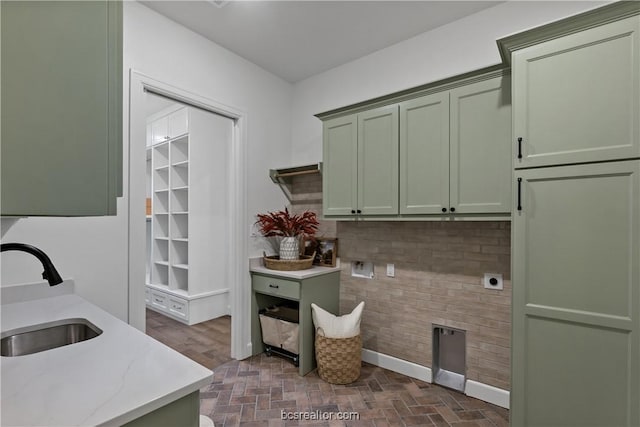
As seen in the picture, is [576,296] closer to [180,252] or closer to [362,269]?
[362,269]

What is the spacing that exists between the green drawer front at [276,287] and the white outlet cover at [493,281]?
4.72 ft

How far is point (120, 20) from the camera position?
68cm

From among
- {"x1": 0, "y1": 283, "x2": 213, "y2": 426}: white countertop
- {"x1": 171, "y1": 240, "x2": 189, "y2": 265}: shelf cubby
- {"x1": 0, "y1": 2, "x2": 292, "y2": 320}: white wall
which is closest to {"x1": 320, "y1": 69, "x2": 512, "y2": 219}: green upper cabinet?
{"x1": 0, "y1": 2, "x2": 292, "y2": 320}: white wall

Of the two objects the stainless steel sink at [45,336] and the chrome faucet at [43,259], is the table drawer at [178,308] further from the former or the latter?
the chrome faucet at [43,259]

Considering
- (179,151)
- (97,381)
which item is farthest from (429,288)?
(179,151)

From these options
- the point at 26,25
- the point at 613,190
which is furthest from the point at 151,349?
the point at 613,190

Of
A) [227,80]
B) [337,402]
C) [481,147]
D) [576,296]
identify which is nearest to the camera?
[576,296]

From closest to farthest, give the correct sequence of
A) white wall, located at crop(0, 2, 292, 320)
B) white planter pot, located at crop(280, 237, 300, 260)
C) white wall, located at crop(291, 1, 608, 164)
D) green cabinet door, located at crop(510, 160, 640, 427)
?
green cabinet door, located at crop(510, 160, 640, 427) → white wall, located at crop(0, 2, 292, 320) → white wall, located at crop(291, 1, 608, 164) → white planter pot, located at crop(280, 237, 300, 260)

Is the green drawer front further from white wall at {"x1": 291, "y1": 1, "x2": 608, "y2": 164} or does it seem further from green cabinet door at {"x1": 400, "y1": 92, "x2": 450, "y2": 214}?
white wall at {"x1": 291, "y1": 1, "x2": 608, "y2": 164}

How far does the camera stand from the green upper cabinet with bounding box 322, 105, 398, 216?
2.47 meters

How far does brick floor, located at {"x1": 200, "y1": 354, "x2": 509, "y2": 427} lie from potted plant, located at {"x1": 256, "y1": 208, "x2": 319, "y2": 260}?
1.03 m

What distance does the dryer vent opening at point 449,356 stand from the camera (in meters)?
2.50

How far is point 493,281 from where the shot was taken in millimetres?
2264

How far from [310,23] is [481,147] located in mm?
1614
